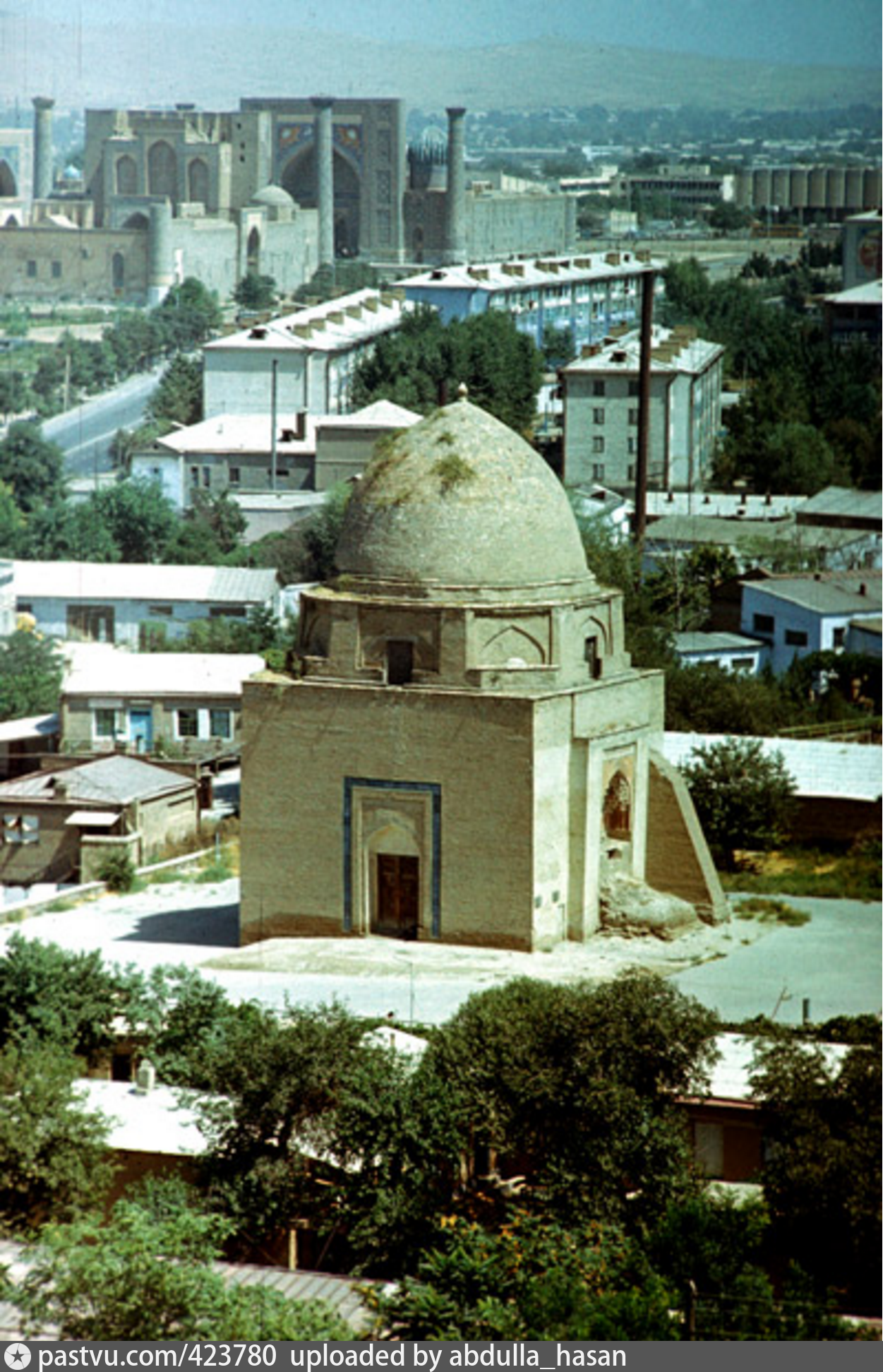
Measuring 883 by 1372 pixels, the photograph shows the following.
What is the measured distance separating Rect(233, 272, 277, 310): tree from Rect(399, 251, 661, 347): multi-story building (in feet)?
5.16

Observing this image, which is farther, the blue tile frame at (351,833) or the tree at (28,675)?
the tree at (28,675)

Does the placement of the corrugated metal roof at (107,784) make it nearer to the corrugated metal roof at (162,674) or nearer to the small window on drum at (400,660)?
the corrugated metal roof at (162,674)

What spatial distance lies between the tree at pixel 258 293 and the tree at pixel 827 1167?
9154 mm

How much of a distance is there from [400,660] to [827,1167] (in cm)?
332

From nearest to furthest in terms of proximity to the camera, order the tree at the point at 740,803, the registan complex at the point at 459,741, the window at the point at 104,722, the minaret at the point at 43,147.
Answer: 1. the registan complex at the point at 459,741
2. the tree at the point at 740,803
3. the minaret at the point at 43,147
4. the window at the point at 104,722

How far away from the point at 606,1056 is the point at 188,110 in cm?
628

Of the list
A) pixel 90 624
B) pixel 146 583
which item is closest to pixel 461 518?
pixel 146 583

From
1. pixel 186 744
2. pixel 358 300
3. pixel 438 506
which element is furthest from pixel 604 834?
pixel 358 300

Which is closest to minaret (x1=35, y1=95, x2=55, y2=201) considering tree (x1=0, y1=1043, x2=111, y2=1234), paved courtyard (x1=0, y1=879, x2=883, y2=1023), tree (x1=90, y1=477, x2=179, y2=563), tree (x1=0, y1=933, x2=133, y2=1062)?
tree (x1=90, y1=477, x2=179, y2=563)

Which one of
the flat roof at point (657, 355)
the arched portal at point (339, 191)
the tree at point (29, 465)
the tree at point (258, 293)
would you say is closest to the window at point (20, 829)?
the arched portal at point (339, 191)

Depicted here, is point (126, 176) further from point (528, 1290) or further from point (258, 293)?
point (528, 1290)

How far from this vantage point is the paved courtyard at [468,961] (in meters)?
9.09
